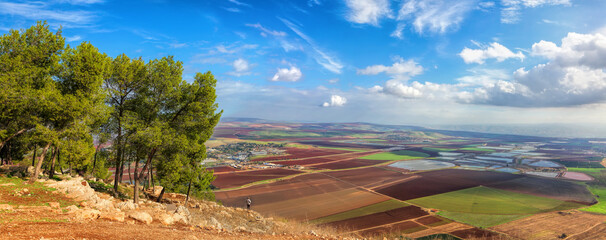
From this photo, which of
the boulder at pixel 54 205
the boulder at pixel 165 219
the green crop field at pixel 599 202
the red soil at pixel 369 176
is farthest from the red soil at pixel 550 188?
the boulder at pixel 54 205

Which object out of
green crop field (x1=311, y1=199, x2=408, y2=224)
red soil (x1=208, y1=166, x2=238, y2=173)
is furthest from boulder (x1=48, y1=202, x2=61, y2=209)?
red soil (x1=208, y1=166, x2=238, y2=173)

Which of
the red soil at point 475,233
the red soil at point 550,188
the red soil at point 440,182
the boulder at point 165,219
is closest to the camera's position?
the boulder at point 165,219

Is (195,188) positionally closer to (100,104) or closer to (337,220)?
(100,104)

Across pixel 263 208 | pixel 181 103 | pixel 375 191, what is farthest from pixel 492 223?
pixel 181 103

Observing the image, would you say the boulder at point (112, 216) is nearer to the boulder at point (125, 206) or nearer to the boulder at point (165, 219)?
the boulder at point (165, 219)

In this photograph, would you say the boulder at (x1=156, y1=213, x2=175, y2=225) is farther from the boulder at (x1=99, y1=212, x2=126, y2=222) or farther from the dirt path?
the dirt path

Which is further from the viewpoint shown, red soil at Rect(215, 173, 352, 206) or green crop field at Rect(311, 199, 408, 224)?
red soil at Rect(215, 173, 352, 206)

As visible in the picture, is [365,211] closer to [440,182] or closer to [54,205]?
[440,182]
